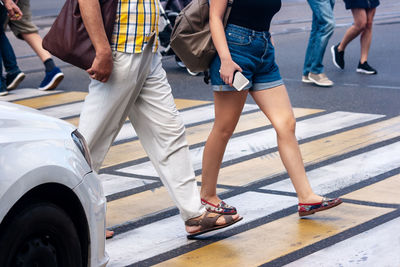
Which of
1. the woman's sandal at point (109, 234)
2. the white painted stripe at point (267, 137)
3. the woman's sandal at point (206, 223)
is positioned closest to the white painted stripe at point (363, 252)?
the woman's sandal at point (206, 223)

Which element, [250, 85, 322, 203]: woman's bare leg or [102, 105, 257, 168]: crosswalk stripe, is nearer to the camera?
[250, 85, 322, 203]: woman's bare leg

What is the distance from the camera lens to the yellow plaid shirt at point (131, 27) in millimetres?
4680

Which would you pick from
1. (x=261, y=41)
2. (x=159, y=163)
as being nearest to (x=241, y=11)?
(x=261, y=41)

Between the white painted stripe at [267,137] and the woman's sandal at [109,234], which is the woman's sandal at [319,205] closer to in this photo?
the woman's sandal at [109,234]

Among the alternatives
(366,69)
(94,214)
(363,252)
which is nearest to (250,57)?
(363,252)

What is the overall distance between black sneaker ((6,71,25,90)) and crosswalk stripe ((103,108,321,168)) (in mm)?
2842

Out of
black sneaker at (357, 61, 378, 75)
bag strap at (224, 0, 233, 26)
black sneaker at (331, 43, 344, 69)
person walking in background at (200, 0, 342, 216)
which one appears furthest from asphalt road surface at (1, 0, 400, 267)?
bag strap at (224, 0, 233, 26)

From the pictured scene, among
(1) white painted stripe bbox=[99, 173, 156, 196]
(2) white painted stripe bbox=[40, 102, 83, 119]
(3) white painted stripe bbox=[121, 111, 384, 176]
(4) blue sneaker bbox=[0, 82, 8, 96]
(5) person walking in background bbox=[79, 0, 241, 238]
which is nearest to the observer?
(5) person walking in background bbox=[79, 0, 241, 238]

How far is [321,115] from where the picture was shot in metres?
8.59

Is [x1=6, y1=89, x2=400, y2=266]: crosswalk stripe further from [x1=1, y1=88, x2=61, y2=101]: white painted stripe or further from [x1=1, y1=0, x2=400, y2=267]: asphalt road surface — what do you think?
[x1=1, y1=88, x2=61, y2=101]: white painted stripe

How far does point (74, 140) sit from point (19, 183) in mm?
655

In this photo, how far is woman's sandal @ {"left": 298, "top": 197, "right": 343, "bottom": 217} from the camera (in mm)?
5137

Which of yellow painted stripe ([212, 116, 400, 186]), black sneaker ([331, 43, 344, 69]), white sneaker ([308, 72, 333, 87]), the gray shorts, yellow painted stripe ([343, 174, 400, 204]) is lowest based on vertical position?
black sneaker ([331, 43, 344, 69])

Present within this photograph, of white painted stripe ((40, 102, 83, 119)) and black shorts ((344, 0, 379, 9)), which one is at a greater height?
black shorts ((344, 0, 379, 9))
